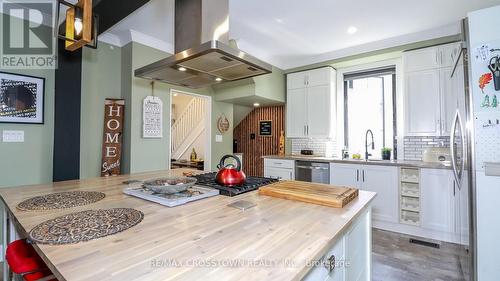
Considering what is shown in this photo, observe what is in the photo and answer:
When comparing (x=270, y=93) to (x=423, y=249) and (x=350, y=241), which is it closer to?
(x=423, y=249)

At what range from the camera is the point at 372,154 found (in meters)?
3.97

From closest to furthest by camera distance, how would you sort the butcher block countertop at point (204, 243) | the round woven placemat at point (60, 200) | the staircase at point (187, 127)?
1. the butcher block countertop at point (204, 243)
2. the round woven placemat at point (60, 200)
3. the staircase at point (187, 127)

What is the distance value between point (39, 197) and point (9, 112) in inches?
71.3

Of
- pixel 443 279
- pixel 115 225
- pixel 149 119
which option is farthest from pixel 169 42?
pixel 443 279

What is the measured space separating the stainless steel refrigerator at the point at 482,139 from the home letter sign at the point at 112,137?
3678mm

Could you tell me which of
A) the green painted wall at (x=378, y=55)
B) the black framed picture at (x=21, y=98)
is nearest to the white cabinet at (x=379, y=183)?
the green painted wall at (x=378, y=55)

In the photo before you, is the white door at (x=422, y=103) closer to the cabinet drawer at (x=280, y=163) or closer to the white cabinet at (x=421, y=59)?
the white cabinet at (x=421, y=59)

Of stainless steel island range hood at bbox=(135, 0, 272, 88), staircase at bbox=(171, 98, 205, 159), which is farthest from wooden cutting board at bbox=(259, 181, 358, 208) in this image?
staircase at bbox=(171, 98, 205, 159)

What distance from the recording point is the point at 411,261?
2.37m

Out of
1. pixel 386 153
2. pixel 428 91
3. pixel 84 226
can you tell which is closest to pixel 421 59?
pixel 428 91

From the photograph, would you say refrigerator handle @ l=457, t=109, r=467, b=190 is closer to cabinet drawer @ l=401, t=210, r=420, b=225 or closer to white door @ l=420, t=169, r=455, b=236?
white door @ l=420, t=169, r=455, b=236

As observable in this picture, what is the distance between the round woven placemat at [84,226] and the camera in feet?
2.65

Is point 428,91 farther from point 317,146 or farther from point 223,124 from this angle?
point 223,124

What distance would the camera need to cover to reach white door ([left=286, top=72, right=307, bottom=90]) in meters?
4.32
